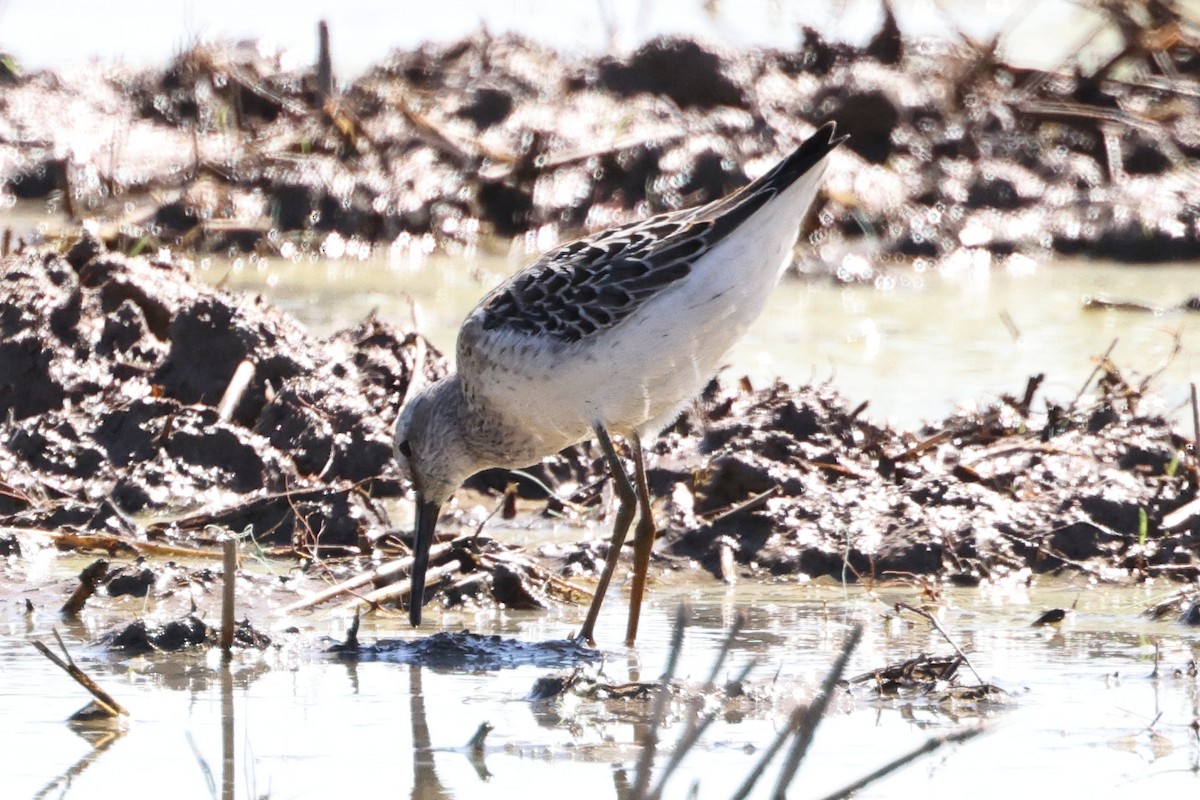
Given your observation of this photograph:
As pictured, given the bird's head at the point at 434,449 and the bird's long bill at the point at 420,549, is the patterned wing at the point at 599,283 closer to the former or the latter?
the bird's head at the point at 434,449

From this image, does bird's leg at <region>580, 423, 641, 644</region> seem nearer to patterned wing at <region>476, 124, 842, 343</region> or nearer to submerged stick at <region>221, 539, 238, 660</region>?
patterned wing at <region>476, 124, 842, 343</region>

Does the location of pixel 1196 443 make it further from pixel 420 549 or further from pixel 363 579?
pixel 363 579

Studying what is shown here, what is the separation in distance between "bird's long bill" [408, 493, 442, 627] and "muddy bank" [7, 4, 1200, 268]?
5.11 m

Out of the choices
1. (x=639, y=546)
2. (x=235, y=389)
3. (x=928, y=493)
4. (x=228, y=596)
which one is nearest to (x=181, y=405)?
(x=235, y=389)

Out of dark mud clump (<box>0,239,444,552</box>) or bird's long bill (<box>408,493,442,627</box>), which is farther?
dark mud clump (<box>0,239,444,552</box>)

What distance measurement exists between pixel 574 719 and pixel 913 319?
21.1 ft

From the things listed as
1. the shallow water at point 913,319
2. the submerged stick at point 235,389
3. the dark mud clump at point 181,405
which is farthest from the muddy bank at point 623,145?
the submerged stick at point 235,389

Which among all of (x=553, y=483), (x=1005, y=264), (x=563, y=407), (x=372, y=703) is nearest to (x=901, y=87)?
(x=1005, y=264)

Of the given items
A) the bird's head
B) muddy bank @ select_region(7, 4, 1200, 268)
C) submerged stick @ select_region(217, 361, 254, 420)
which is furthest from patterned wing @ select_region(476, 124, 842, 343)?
muddy bank @ select_region(7, 4, 1200, 268)

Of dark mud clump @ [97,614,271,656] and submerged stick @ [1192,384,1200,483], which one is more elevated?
submerged stick @ [1192,384,1200,483]

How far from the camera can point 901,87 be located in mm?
13617

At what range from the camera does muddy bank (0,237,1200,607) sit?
21.6 ft

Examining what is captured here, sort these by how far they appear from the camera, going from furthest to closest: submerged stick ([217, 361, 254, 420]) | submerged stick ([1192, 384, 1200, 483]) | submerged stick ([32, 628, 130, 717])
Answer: submerged stick ([217, 361, 254, 420])
submerged stick ([1192, 384, 1200, 483])
submerged stick ([32, 628, 130, 717])

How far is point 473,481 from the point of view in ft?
25.6
